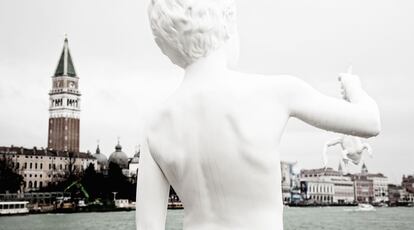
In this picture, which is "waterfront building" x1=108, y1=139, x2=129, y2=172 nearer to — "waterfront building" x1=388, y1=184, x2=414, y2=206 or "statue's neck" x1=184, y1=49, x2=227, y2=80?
"waterfront building" x1=388, y1=184, x2=414, y2=206

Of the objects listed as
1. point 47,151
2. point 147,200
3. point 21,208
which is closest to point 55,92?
point 47,151

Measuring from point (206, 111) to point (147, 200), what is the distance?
1.05ft

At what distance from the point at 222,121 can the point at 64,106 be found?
330 ft

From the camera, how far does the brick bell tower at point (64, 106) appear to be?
320 ft

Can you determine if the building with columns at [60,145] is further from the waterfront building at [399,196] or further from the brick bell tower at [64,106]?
the waterfront building at [399,196]

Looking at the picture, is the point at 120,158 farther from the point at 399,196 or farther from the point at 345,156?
the point at 345,156

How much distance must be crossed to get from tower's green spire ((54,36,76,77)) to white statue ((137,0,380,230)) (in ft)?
325

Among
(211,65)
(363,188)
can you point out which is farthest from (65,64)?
(211,65)

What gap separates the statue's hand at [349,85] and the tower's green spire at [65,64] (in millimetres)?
99094

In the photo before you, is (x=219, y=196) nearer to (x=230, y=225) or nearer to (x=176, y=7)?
(x=230, y=225)

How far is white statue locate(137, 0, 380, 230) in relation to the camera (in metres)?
1.61

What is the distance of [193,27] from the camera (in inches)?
65.6

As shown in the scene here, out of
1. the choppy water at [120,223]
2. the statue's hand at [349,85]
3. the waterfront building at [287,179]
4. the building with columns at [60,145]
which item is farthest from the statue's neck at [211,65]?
the waterfront building at [287,179]

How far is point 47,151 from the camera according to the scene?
79.2 metres
